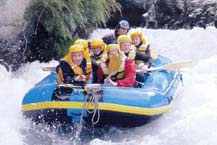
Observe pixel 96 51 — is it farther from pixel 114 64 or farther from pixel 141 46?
pixel 141 46

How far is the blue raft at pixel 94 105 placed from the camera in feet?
21.5

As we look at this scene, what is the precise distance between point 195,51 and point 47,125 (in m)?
5.76

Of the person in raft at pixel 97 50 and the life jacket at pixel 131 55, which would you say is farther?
the life jacket at pixel 131 55

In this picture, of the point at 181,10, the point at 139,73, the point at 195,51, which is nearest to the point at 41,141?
the point at 139,73

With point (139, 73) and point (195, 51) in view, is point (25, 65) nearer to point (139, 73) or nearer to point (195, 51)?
point (139, 73)

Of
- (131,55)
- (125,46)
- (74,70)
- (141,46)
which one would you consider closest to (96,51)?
(125,46)

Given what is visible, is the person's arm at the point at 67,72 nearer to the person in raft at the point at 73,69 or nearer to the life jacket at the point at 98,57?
the person in raft at the point at 73,69

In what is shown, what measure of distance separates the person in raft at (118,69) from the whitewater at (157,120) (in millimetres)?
683

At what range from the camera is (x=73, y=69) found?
7.12m

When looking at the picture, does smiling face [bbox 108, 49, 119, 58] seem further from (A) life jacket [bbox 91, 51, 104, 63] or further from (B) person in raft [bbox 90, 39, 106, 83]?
(A) life jacket [bbox 91, 51, 104, 63]

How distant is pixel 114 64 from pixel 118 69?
0.31 ft

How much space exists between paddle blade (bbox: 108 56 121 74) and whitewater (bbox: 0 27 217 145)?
874 mm

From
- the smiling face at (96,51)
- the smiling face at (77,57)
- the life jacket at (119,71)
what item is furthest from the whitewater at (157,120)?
the smiling face at (96,51)

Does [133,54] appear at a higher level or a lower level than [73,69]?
lower
